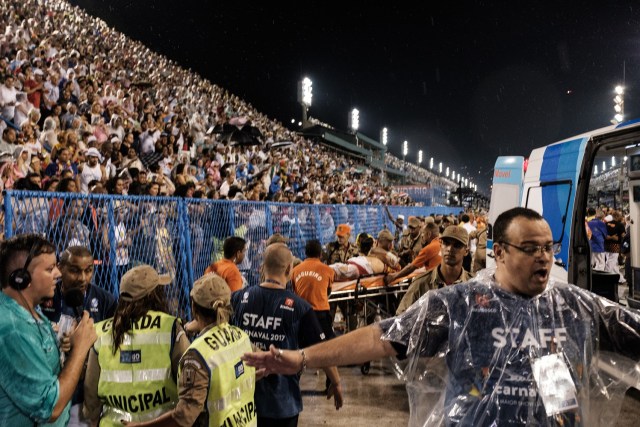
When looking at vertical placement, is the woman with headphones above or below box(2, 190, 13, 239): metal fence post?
below

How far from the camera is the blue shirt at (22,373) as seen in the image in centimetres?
222

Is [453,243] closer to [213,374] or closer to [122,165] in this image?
[213,374]

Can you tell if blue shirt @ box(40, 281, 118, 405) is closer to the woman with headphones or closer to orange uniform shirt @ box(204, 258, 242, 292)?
the woman with headphones

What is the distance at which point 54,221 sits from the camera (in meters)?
4.91

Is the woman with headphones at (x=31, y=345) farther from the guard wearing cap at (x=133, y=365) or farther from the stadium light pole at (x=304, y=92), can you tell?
the stadium light pole at (x=304, y=92)

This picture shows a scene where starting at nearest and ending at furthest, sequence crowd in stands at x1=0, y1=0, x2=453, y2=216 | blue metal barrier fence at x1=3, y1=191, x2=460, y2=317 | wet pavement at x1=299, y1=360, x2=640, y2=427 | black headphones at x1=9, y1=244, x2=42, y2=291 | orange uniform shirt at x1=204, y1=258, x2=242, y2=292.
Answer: black headphones at x1=9, y1=244, x2=42, y2=291, blue metal barrier fence at x1=3, y1=191, x2=460, y2=317, wet pavement at x1=299, y1=360, x2=640, y2=427, orange uniform shirt at x1=204, y1=258, x2=242, y2=292, crowd in stands at x1=0, y1=0, x2=453, y2=216

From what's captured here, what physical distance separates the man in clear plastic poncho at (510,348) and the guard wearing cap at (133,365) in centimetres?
88

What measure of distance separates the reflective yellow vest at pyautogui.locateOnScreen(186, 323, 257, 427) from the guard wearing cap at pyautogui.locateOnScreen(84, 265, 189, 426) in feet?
0.65

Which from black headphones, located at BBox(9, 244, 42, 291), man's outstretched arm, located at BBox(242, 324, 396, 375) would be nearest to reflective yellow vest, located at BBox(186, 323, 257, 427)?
man's outstretched arm, located at BBox(242, 324, 396, 375)

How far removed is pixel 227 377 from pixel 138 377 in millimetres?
487

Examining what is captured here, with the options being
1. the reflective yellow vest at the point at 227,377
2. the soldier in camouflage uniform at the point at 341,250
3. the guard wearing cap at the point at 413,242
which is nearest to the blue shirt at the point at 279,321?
the reflective yellow vest at the point at 227,377

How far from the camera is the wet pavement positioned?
5301 millimetres

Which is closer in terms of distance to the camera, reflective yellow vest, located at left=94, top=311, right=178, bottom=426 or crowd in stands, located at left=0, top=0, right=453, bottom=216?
reflective yellow vest, located at left=94, top=311, right=178, bottom=426

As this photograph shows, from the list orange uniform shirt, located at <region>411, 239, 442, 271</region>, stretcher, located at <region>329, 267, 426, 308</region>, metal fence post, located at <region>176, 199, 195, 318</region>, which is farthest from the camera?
stretcher, located at <region>329, 267, 426, 308</region>
